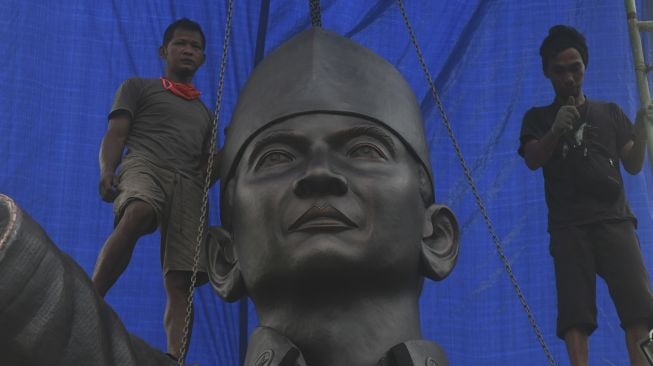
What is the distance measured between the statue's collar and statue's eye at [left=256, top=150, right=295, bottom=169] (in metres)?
0.52

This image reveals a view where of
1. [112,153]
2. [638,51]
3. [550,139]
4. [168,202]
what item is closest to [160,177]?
[168,202]

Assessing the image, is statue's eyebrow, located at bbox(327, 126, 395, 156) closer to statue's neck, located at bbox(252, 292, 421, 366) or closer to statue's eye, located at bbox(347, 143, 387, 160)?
statue's eye, located at bbox(347, 143, 387, 160)

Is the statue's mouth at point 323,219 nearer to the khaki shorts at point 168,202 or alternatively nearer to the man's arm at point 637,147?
the khaki shorts at point 168,202

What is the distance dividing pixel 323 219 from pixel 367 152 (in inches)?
13.1

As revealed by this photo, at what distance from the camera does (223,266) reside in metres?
4.11

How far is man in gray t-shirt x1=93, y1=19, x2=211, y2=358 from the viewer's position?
17.6ft

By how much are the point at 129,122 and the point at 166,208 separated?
1.48 feet

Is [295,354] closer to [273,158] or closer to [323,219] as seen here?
[323,219]

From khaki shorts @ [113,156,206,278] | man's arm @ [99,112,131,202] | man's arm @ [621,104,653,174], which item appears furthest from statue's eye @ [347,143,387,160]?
man's arm @ [621,104,653,174]

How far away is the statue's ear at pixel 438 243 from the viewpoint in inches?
159

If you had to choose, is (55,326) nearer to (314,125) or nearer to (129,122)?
(314,125)

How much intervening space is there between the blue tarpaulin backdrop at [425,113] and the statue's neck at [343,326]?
8.90 ft

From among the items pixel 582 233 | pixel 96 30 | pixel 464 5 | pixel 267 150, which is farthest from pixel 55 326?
pixel 464 5

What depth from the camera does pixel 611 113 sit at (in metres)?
6.29
